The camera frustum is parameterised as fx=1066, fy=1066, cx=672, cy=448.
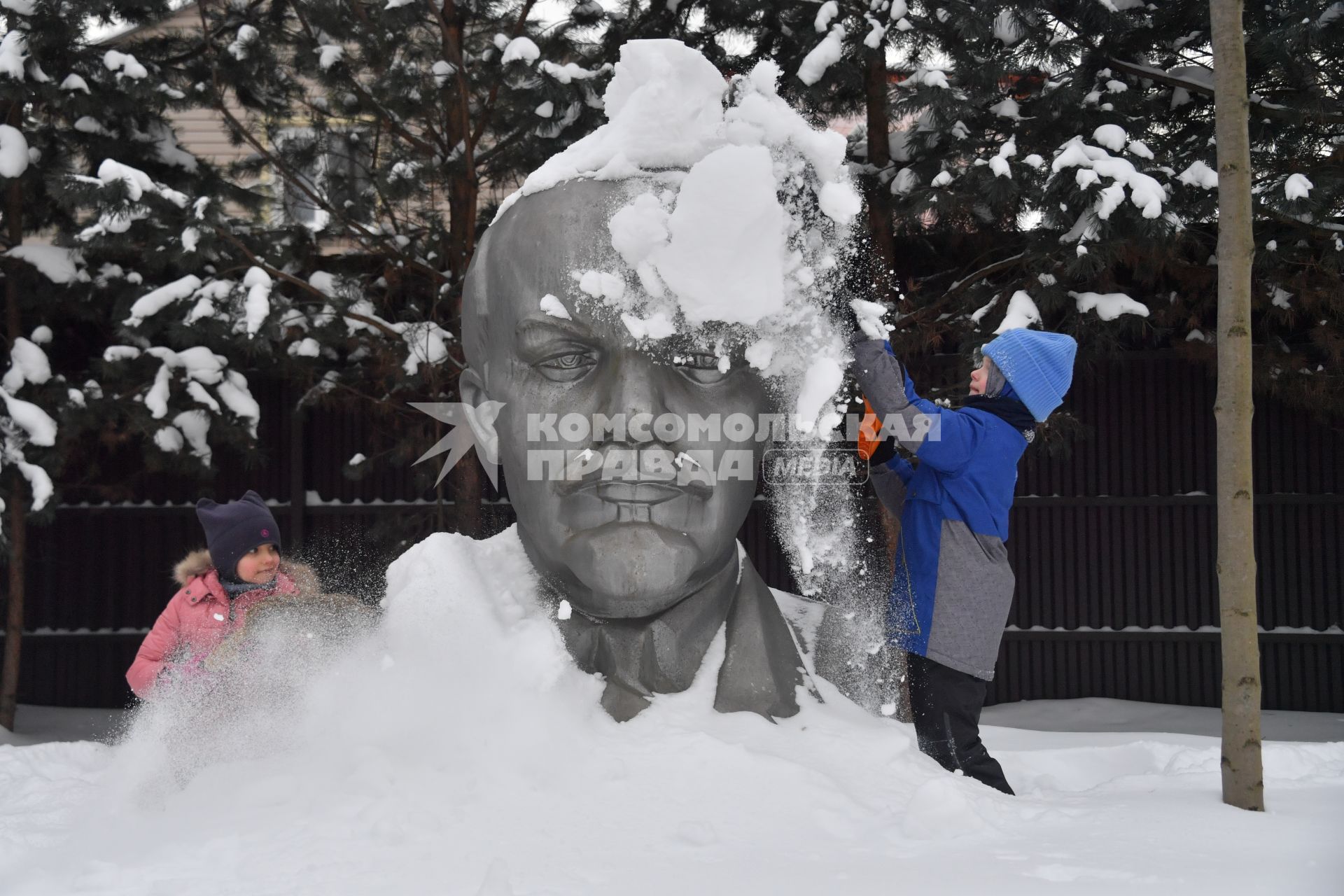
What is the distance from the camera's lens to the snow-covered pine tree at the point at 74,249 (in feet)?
17.8

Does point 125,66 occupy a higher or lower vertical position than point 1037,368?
higher

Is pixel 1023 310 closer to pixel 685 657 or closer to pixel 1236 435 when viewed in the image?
pixel 1236 435

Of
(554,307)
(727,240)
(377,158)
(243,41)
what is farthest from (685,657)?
(243,41)

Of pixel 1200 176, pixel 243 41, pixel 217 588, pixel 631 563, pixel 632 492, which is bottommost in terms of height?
pixel 217 588

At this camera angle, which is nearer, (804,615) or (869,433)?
(869,433)

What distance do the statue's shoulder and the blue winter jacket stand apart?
1.11 feet

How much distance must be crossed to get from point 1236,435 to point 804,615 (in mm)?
1377

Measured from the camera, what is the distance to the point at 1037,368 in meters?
2.89

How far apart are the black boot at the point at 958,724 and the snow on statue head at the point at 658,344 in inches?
15.5

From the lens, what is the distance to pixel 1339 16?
15.5ft

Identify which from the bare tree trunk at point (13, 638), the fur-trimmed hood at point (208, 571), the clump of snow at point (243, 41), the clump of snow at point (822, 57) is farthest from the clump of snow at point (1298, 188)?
the bare tree trunk at point (13, 638)

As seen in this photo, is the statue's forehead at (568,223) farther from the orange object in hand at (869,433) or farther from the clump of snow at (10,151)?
the clump of snow at (10,151)

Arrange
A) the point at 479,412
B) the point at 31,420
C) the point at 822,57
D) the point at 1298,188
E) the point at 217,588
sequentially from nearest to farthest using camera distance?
1. the point at 479,412
2. the point at 217,588
3. the point at 1298,188
4. the point at 822,57
5. the point at 31,420

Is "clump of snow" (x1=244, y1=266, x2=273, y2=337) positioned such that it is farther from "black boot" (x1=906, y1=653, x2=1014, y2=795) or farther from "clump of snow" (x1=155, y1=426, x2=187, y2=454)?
"black boot" (x1=906, y1=653, x2=1014, y2=795)
